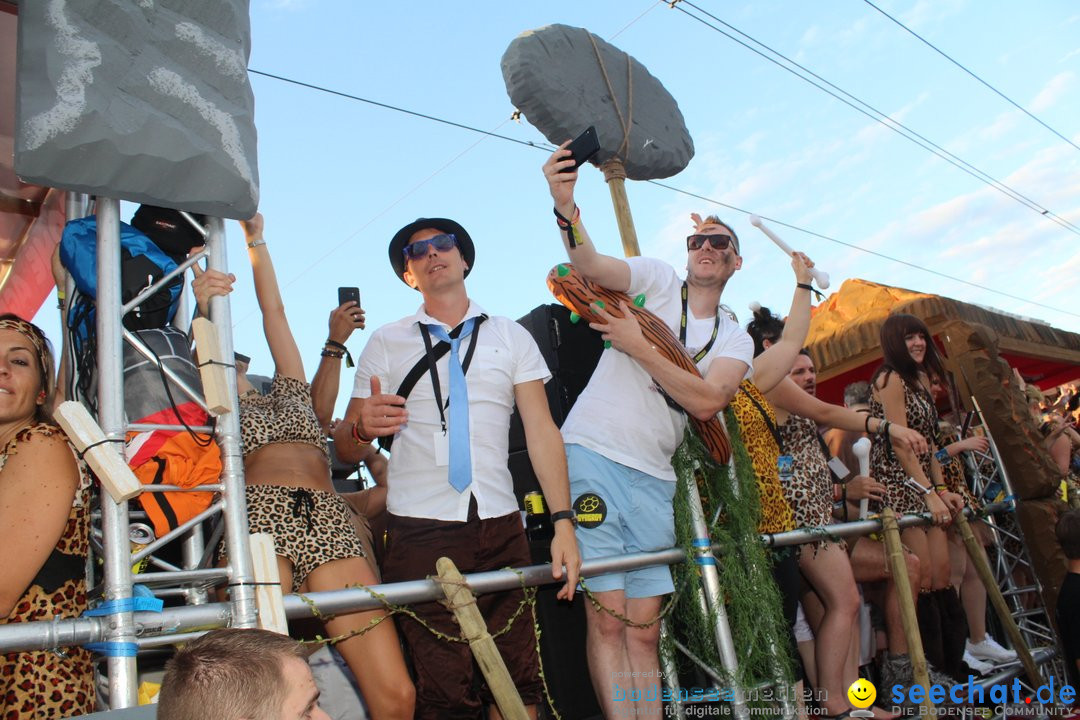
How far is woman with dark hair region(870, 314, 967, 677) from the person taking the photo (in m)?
4.72

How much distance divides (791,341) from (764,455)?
2.02 feet

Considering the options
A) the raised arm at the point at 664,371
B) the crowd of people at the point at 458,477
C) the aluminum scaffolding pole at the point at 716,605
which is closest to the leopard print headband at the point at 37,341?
the crowd of people at the point at 458,477

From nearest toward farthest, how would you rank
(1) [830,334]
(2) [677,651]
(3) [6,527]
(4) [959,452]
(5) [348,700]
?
(3) [6,527]
(5) [348,700]
(2) [677,651]
(4) [959,452]
(1) [830,334]

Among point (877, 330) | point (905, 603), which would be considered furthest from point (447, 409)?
point (877, 330)

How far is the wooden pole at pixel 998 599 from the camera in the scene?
5.01m

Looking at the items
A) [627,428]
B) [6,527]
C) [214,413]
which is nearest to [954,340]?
[627,428]

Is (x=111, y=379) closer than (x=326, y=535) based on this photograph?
Yes

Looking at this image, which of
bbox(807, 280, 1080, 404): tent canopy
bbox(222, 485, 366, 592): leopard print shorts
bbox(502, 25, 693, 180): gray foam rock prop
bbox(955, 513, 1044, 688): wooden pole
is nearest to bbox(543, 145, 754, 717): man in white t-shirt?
bbox(222, 485, 366, 592): leopard print shorts

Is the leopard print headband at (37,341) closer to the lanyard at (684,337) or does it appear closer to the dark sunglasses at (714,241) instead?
the lanyard at (684,337)

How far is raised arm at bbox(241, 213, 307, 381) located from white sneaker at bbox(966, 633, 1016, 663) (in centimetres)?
436

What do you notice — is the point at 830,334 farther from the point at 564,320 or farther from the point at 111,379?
the point at 111,379

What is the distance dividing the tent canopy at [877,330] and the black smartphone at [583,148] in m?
5.03

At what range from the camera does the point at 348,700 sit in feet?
8.59

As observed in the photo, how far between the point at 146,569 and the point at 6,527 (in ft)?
1.76
